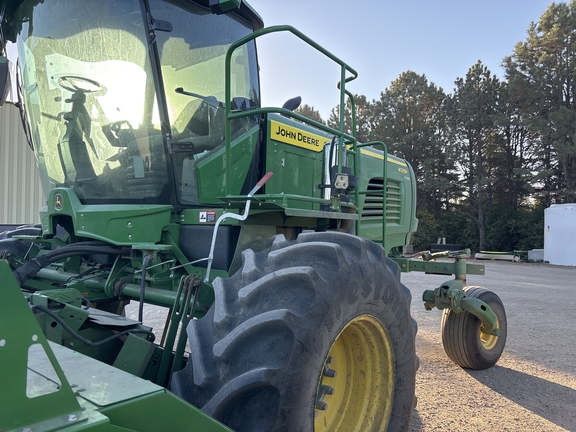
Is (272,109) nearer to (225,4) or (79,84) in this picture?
(225,4)

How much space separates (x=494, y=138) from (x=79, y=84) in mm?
31672

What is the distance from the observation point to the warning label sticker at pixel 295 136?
3801 mm

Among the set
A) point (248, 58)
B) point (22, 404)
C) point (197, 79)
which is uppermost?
point (248, 58)

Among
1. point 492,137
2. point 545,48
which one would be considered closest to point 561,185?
point 492,137

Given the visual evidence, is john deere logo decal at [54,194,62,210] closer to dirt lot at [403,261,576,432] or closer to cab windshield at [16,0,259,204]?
cab windshield at [16,0,259,204]

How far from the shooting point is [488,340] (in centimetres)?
514

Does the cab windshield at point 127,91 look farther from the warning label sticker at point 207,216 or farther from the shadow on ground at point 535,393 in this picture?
the shadow on ground at point 535,393

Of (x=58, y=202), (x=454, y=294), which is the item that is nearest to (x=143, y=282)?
(x=58, y=202)

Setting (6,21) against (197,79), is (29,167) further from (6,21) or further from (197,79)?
(197,79)

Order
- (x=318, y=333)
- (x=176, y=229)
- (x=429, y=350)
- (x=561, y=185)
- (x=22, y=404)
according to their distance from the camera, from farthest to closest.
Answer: (x=561, y=185)
(x=429, y=350)
(x=176, y=229)
(x=318, y=333)
(x=22, y=404)

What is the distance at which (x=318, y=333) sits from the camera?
1989 mm

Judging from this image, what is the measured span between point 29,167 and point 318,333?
12.0 meters

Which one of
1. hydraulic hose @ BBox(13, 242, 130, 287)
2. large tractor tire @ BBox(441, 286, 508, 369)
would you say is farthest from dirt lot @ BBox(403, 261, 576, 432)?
hydraulic hose @ BBox(13, 242, 130, 287)

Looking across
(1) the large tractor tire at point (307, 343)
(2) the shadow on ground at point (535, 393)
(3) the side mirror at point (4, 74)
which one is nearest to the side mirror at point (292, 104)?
(1) the large tractor tire at point (307, 343)
